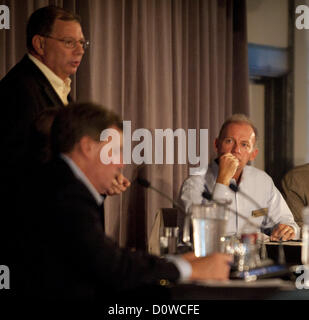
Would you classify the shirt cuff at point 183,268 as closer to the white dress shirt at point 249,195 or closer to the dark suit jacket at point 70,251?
the dark suit jacket at point 70,251

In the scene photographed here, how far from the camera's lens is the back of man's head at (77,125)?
1.40 metres

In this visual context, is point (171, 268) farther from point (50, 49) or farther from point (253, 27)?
point (253, 27)

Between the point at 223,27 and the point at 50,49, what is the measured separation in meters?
1.90

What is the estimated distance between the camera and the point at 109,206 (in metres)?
3.21

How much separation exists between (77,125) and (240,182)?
1.39m

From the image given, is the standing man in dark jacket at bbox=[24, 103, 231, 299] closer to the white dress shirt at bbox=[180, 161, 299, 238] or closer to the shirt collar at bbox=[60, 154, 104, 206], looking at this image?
the shirt collar at bbox=[60, 154, 104, 206]

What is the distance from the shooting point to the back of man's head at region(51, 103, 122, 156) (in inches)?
55.1

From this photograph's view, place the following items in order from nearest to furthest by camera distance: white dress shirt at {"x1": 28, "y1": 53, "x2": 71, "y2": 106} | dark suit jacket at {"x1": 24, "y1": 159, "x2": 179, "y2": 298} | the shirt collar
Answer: dark suit jacket at {"x1": 24, "y1": 159, "x2": 179, "y2": 298} < the shirt collar < white dress shirt at {"x1": 28, "y1": 53, "x2": 71, "y2": 106}

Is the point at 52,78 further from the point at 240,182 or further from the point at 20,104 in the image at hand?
the point at 240,182

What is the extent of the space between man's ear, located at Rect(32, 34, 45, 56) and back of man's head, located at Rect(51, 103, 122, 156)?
34.4 inches

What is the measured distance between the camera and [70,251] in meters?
1.24

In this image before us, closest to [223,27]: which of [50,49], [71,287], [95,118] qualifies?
[50,49]

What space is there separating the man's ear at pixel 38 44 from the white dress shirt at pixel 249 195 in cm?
85

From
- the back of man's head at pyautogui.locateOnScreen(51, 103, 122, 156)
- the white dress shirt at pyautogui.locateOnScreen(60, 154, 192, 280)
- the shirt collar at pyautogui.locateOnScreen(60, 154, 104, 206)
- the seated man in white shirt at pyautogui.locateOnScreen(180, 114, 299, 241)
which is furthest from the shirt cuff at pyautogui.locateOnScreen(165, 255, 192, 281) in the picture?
the seated man in white shirt at pyautogui.locateOnScreen(180, 114, 299, 241)
